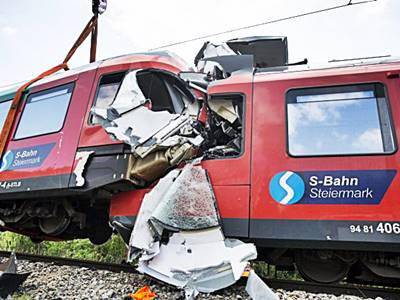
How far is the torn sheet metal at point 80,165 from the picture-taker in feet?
12.4

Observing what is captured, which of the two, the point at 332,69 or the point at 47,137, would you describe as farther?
the point at 47,137

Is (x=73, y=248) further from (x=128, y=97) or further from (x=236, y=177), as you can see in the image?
(x=236, y=177)

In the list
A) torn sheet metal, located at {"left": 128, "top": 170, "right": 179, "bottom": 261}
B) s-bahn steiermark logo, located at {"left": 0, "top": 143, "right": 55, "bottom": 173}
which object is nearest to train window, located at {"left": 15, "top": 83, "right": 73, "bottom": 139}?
s-bahn steiermark logo, located at {"left": 0, "top": 143, "right": 55, "bottom": 173}

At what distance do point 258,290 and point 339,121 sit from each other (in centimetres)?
165

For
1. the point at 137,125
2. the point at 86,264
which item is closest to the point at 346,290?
the point at 137,125

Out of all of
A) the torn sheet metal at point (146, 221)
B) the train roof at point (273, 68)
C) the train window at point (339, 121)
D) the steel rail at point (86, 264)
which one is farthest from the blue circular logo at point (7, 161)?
the train window at point (339, 121)

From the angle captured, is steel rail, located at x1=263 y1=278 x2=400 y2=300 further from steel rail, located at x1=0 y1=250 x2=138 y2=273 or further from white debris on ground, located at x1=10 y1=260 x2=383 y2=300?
steel rail, located at x1=0 y1=250 x2=138 y2=273

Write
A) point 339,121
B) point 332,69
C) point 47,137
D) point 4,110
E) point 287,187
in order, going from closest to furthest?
point 287,187 < point 339,121 < point 332,69 < point 47,137 < point 4,110

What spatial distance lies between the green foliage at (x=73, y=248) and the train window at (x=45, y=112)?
374cm

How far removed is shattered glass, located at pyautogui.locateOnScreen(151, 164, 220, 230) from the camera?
323 cm

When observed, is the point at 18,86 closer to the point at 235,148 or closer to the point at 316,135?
the point at 235,148

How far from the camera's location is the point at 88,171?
382 cm

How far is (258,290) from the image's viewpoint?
2.81m

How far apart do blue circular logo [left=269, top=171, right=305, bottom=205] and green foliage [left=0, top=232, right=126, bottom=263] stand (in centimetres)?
528
